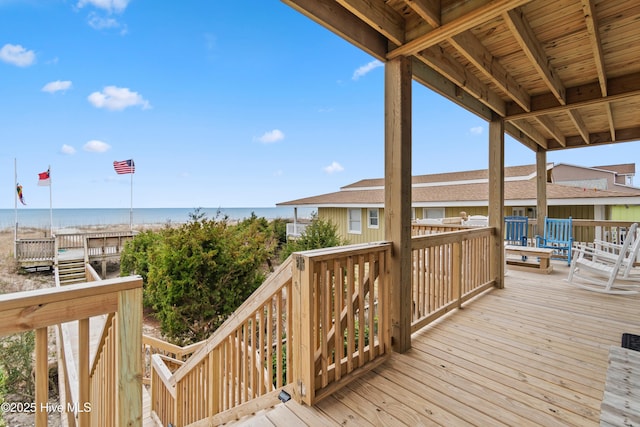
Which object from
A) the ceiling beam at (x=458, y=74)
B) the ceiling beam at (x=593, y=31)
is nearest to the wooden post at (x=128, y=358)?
the ceiling beam at (x=458, y=74)

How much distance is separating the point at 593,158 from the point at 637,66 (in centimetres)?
4743

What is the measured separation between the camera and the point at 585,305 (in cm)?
381

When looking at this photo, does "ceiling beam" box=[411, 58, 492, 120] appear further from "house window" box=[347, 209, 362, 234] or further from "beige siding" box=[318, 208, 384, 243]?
"house window" box=[347, 209, 362, 234]

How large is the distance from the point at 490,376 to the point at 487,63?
2.89m

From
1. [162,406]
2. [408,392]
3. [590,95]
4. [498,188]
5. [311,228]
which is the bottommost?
[162,406]

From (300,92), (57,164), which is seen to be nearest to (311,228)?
(300,92)

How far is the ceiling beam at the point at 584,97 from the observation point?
11.6 ft

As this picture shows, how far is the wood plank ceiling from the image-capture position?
211cm

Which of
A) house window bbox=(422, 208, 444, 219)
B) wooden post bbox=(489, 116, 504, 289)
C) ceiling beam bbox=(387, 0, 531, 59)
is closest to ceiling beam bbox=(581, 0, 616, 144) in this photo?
ceiling beam bbox=(387, 0, 531, 59)

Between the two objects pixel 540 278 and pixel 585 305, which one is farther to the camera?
pixel 540 278

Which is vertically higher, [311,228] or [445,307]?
[311,228]

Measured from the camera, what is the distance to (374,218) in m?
12.4

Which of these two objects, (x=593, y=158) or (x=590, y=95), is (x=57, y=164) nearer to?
(x=590, y=95)

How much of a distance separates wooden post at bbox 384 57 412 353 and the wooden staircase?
11166 millimetres
